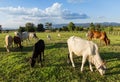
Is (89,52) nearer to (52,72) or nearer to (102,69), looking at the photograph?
(102,69)

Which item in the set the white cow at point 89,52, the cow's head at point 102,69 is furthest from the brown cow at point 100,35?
the cow's head at point 102,69

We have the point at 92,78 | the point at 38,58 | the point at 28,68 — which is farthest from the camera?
the point at 38,58

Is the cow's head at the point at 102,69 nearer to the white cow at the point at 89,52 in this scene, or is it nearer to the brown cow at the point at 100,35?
the white cow at the point at 89,52

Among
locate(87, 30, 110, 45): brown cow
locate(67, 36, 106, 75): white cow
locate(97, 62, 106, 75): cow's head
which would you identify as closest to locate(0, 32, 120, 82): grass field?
locate(97, 62, 106, 75): cow's head

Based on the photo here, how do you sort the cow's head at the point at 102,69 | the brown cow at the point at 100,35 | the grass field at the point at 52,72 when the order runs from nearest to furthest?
the grass field at the point at 52,72, the cow's head at the point at 102,69, the brown cow at the point at 100,35

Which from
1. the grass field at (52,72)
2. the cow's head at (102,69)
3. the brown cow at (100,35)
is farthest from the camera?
the brown cow at (100,35)

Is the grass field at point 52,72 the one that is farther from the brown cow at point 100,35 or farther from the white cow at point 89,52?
the brown cow at point 100,35

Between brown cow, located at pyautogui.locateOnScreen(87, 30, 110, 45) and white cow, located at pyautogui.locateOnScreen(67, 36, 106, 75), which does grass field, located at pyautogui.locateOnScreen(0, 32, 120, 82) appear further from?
brown cow, located at pyautogui.locateOnScreen(87, 30, 110, 45)

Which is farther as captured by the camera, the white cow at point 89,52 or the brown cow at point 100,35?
the brown cow at point 100,35

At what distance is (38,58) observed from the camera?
17.2 meters

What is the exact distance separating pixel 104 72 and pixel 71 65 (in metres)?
2.80

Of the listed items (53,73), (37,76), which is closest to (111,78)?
(53,73)

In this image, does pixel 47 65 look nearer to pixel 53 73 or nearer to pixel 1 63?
pixel 53 73

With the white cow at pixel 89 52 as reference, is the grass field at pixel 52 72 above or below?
below
